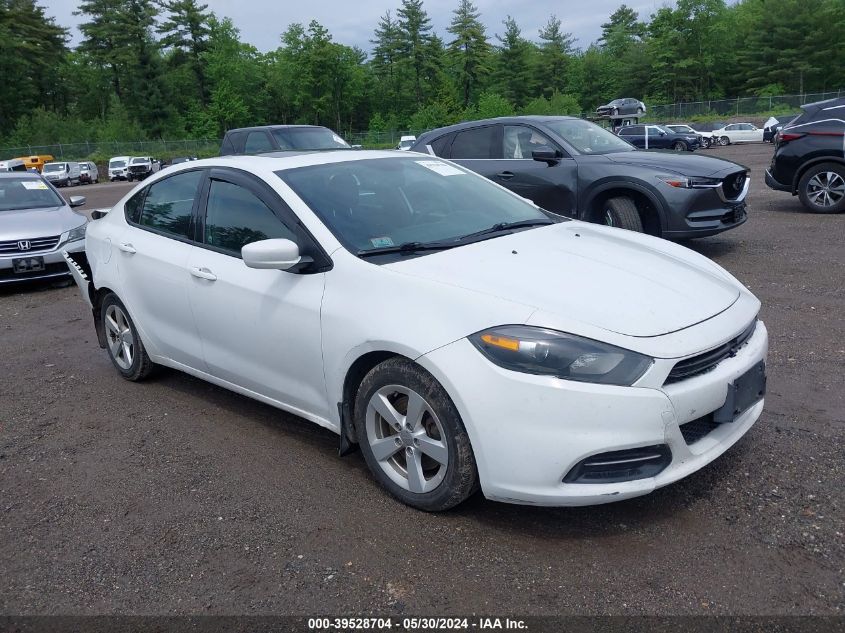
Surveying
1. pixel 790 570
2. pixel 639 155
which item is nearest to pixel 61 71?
pixel 639 155

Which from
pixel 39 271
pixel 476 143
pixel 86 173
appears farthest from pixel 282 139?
pixel 86 173

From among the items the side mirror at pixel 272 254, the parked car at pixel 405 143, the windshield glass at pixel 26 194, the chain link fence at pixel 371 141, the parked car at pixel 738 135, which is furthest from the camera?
the chain link fence at pixel 371 141

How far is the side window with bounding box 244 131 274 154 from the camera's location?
1335cm

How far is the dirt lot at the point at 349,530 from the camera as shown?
2727 millimetres

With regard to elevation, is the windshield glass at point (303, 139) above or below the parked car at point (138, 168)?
above

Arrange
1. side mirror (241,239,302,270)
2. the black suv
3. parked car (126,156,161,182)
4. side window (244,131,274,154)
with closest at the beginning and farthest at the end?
side mirror (241,239,302,270)
the black suv
side window (244,131,274,154)
parked car (126,156,161,182)


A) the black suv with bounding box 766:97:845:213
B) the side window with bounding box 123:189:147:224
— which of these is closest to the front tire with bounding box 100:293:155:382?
the side window with bounding box 123:189:147:224

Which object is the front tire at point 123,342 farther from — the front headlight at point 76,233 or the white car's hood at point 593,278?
the front headlight at point 76,233

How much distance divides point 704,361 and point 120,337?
4.03 m

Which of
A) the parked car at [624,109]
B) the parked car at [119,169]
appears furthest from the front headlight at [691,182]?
the parked car at [119,169]

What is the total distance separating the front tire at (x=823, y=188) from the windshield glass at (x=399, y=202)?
8227 mm

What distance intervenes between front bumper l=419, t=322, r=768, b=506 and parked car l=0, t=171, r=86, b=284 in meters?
7.11

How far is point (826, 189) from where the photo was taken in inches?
426

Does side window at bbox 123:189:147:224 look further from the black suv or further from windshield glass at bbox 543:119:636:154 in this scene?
the black suv
